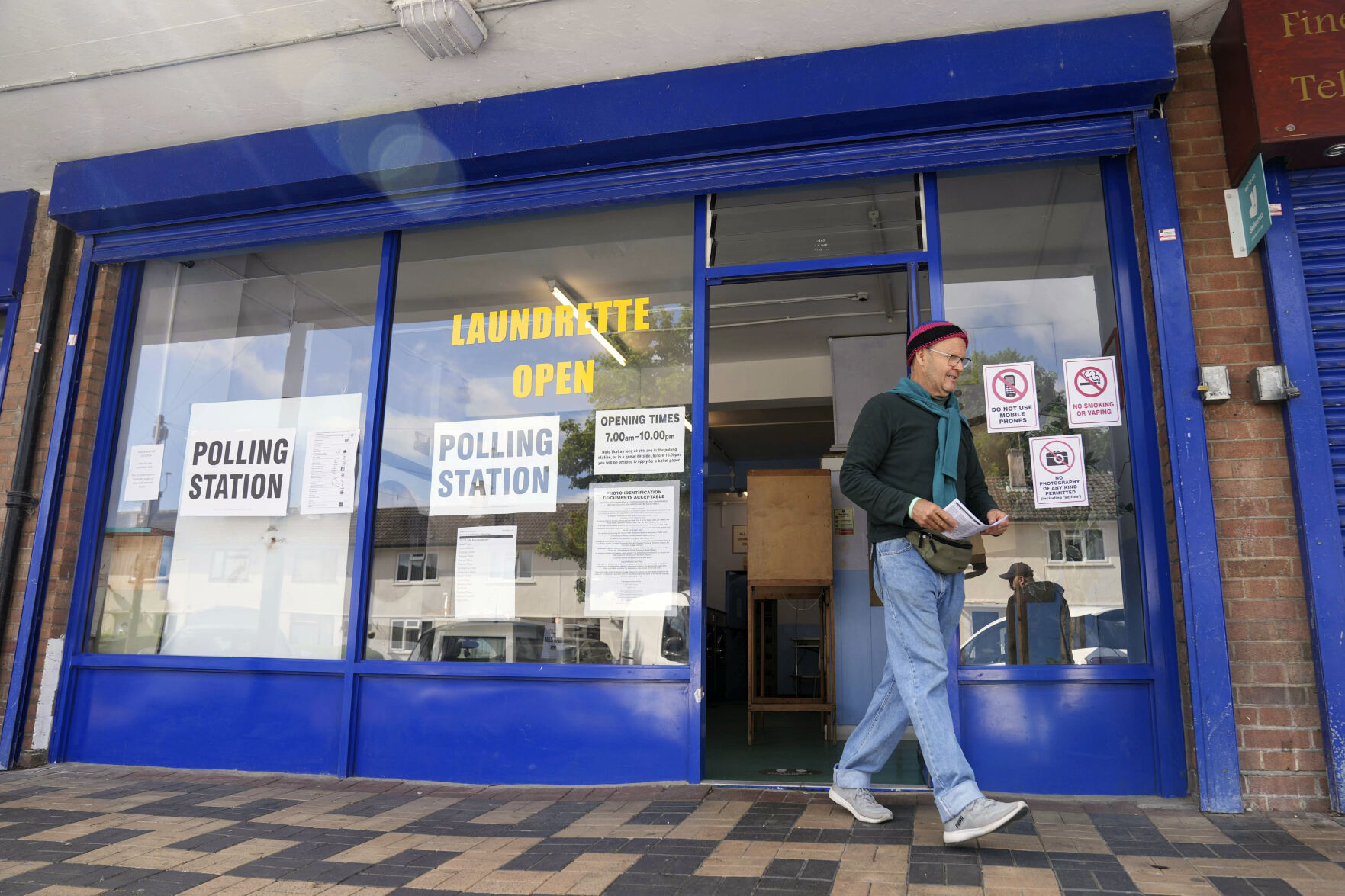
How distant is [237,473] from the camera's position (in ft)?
17.4

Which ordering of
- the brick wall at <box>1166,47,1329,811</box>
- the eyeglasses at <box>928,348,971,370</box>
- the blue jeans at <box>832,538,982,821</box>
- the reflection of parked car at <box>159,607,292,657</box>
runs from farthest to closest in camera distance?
1. the reflection of parked car at <box>159,607,292,657</box>
2. the brick wall at <box>1166,47,1329,811</box>
3. the eyeglasses at <box>928,348,971,370</box>
4. the blue jeans at <box>832,538,982,821</box>

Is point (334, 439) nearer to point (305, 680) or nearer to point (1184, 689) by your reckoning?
point (305, 680)

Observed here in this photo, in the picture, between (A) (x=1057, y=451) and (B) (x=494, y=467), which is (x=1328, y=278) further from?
(B) (x=494, y=467)

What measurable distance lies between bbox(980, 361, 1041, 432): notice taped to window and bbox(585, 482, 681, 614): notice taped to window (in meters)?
1.55

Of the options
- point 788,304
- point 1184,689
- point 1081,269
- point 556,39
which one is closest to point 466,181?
point 556,39

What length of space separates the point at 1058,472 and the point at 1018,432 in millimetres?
248

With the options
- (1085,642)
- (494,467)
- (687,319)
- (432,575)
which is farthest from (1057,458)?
(432,575)

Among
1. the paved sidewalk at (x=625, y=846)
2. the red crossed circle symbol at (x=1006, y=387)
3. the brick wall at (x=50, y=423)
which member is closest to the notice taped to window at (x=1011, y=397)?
the red crossed circle symbol at (x=1006, y=387)

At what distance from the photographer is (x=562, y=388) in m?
4.91

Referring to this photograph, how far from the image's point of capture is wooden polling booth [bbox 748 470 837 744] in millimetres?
6516

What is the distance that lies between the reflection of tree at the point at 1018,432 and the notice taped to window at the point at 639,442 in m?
1.40

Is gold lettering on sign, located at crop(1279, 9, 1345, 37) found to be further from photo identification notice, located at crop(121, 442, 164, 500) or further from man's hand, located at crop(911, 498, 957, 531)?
photo identification notice, located at crop(121, 442, 164, 500)

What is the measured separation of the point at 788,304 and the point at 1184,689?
484 cm

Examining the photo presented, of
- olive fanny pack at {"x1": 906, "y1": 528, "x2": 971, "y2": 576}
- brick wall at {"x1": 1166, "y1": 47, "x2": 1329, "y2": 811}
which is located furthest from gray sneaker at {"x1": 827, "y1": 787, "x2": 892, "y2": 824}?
brick wall at {"x1": 1166, "y1": 47, "x2": 1329, "y2": 811}
